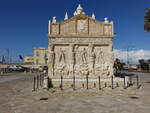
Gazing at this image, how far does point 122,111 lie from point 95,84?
767 centimetres

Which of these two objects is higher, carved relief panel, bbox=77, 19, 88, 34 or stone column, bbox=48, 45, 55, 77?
carved relief panel, bbox=77, 19, 88, 34

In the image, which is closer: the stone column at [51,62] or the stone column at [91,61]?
the stone column at [51,62]

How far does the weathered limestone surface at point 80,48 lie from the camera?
15797 millimetres

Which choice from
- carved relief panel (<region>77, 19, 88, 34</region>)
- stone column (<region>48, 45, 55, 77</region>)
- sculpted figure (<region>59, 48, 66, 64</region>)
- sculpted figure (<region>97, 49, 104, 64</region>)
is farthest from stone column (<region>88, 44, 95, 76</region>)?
stone column (<region>48, 45, 55, 77</region>)

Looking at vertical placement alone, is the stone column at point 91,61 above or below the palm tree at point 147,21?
below

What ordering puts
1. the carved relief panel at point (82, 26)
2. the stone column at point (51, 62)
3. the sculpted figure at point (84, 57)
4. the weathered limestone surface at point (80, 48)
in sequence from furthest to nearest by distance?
the carved relief panel at point (82, 26) → the sculpted figure at point (84, 57) → the weathered limestone surface at point (80, 48) → the stone column at point (51, 62)

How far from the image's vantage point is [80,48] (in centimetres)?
1619

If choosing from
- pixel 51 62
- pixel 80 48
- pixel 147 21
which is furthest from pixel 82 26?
pixel 147 21

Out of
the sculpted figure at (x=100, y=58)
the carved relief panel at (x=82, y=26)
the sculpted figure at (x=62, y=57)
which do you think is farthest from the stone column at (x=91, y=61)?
the sculpted figure at (x=62, y=57)

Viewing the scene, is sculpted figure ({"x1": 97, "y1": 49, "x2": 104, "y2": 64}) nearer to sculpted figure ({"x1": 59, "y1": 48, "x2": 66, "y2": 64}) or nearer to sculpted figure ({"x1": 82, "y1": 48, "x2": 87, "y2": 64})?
sculpted figure ({"x1": 82, "y1": 48, "x2": 87, "y2": 64})

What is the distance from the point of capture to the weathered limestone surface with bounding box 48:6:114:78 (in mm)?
15797

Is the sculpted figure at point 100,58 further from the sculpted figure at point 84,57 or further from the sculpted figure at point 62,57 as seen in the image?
the sculpted figure at point 62,57

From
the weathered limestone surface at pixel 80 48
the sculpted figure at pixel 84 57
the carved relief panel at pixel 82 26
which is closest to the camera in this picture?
the weathered limestone surface at pixel 80 48

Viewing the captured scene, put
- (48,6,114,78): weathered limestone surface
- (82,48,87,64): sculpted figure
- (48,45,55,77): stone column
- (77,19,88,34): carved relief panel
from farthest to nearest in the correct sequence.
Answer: (77,19,88,34): carved relief panel → (82,48,87,64): sculpted figure → (48,6,114,78): weathered limestone surface → (48,45,55,77): stone column
